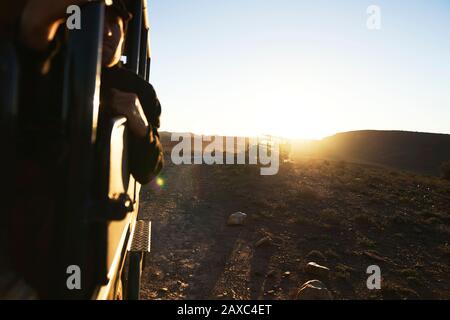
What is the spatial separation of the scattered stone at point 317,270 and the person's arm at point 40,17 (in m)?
5.73

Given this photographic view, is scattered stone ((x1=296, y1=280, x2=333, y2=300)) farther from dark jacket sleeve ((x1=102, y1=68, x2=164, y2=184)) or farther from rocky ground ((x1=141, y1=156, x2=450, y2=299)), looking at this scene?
dark jacket sleeve ((x1=102, y1=68, x2=164, y2=184))

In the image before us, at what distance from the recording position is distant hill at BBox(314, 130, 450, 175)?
160ft

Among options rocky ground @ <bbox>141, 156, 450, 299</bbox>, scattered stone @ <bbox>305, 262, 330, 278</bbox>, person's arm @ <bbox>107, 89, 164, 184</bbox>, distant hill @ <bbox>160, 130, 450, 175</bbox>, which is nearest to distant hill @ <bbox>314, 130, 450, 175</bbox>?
distant hill @ <bbox>160, 130, 450, 175</bbox>

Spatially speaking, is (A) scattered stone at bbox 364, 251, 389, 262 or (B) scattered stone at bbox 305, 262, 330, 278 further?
(A) scattered stone at bbox 364, 251, 389, 262

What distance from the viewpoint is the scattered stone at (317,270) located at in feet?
19.5

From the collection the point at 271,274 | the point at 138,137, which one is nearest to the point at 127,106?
the point at 138,137

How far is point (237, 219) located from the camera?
27.6 feet

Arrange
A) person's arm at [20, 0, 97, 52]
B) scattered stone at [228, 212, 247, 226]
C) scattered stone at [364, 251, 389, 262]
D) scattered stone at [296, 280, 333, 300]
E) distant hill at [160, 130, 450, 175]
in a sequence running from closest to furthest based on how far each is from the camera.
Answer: person's arm at [20, 0, 97, 52], scattered stone at [296, 280, 333, 300], scattered stone at [364, 251, 389, 262], scattered stone at [228, 212, 247, 226], distant hill at [160, 130, 450, 175]

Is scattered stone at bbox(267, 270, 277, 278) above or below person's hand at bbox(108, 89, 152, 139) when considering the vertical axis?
below

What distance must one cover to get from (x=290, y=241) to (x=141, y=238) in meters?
5.24

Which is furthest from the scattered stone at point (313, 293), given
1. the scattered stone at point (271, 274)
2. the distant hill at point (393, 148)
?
the distant hill at point (393, 148)

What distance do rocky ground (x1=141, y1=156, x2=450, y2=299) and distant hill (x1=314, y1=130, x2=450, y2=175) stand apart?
119ft

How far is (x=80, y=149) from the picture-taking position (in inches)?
41.7

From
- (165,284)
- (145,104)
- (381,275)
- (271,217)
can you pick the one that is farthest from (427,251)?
(145,104)
